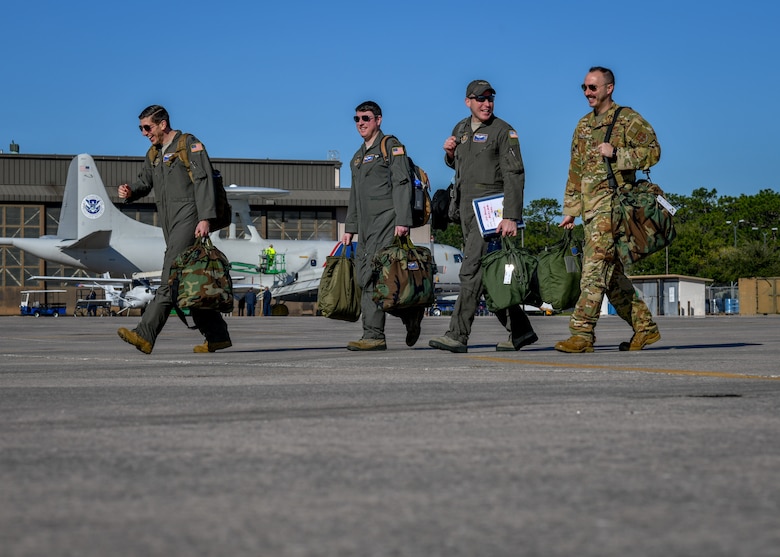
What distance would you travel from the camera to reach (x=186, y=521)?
7.62 feet

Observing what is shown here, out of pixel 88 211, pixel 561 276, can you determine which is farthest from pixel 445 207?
pixel 88 211

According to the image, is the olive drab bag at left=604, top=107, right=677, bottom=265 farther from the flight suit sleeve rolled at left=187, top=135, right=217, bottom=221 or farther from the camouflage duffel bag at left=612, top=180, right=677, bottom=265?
the flight suit sleeve rolled at left=187, top=135, right=217, bottom=221

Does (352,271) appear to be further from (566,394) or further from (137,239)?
(137,239)

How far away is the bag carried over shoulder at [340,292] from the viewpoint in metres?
11.0

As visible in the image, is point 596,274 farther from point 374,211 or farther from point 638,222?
point 374,211

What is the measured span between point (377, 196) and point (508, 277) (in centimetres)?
147

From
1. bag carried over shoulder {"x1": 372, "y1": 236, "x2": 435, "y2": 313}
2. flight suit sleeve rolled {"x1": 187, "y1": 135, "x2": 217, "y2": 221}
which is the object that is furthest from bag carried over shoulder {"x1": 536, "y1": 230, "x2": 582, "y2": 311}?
flight suit sleeve rolled {"x1": 187, "y1": 135, "x2": 217, "y2": 221}

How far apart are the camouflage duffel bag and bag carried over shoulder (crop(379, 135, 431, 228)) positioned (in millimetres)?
1744

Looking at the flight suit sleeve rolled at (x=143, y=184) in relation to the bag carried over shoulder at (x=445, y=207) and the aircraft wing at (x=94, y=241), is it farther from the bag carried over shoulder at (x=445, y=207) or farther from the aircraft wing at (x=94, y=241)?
the aircraft wing at (x=94, y=241)

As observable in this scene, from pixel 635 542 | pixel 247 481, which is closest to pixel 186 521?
pixel 247 481

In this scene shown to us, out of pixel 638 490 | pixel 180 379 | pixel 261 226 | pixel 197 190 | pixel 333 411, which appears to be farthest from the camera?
pixel 261 226

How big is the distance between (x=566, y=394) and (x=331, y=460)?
2304mm

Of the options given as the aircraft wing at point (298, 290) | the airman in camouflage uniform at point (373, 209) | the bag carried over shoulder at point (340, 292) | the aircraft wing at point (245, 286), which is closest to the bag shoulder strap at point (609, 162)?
the airman in camouflage uniform at point (373, 209)

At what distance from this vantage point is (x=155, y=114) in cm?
1010
